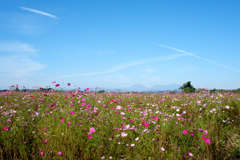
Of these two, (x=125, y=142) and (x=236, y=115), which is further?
(x=236, y=115)

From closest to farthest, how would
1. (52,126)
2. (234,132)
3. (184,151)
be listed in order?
(184,151) < (52,126) < (234,132)

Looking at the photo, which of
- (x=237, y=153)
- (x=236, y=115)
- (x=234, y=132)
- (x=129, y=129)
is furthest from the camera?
(x=236, y=115)

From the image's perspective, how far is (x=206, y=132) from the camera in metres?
3.26

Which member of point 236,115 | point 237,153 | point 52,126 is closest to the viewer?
point 237,153

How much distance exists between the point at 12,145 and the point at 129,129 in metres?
2.35

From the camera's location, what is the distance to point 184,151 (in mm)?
3109

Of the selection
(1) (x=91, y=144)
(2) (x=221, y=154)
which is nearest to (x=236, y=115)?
(2) (x=221, y=154)

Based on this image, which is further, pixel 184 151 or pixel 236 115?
pixel 236 115

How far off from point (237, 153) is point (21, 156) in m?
4.16

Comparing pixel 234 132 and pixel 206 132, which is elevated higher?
pixel 206 132

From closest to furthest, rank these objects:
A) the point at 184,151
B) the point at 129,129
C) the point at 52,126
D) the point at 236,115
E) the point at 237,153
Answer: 1. the point at 184,151
2. the point at 237,153
3. the point at 129,129
4. the point at 52,126
5. the point at 236,115

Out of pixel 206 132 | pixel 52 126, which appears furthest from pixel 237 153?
pixel 52 126

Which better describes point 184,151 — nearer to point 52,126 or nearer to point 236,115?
point 52,126

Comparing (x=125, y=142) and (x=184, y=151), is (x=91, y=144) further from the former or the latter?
(x=184, y=151)
